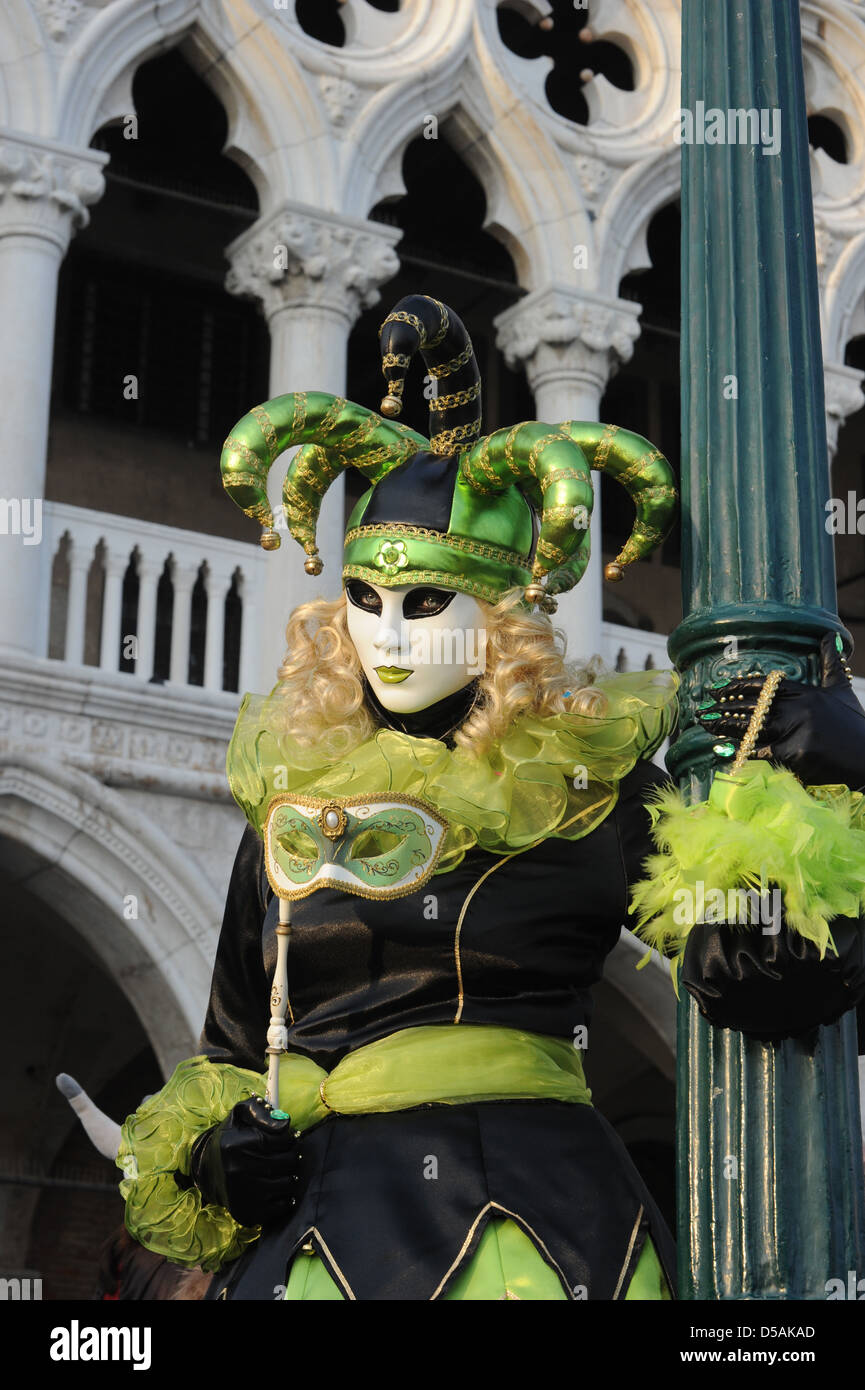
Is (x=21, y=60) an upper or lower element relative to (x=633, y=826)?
upper

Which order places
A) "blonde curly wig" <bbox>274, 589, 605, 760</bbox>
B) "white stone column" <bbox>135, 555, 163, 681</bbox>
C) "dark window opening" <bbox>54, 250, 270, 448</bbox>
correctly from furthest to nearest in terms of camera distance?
"dark window opening" <bbox>54, 250, 270, 448</bbox>
"white stone column" <bbox>135, 555, 163, 681</bbox>
"blonde curly wig" <bbox>274, 589, 605, 760</bbox>

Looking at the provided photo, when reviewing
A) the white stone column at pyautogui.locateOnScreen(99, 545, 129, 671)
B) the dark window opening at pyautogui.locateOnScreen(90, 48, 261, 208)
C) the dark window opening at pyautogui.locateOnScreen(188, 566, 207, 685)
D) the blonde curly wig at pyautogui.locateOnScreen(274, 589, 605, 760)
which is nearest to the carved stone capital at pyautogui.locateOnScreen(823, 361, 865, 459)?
the dark window opening at pyautogui.locateOnScreen(90, 48, 261, 208)

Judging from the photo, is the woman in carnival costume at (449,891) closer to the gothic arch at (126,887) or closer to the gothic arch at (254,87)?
the gothic arch at (126,887)

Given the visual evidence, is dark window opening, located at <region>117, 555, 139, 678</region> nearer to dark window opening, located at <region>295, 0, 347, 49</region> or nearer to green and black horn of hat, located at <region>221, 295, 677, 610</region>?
dark window opening, located at <region>295, 0, 347, 49</region>

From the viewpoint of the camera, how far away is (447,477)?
2.64m

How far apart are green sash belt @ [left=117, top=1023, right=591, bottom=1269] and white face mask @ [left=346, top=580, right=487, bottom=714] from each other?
44cm

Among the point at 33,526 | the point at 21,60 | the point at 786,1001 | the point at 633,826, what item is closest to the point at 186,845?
the point at 33,526

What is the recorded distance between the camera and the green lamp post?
2.10 metres

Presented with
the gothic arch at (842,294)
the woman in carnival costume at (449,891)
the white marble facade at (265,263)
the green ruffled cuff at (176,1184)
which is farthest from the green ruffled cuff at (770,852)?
the gothic arch at (842,294)

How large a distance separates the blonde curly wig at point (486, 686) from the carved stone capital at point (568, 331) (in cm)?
585

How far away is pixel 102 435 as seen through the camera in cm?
992
